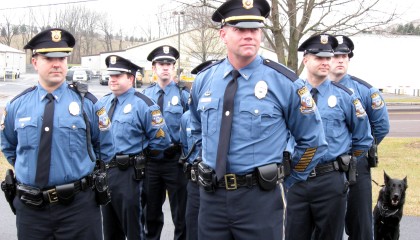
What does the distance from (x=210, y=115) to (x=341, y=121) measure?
192cm

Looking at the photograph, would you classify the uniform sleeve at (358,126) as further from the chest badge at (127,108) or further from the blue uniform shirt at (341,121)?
the chest badge at (127,108)

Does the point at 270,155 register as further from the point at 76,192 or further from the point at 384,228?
the point at 384,228

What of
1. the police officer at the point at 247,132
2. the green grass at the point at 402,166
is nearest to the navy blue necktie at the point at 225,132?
the police officer at the point at 247,132

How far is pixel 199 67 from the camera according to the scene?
634 centimetres

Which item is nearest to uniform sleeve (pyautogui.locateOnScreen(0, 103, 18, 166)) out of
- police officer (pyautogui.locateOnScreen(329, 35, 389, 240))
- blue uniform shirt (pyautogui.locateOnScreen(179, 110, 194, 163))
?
blue uniform shirt (pyautogui.locateOnScreen(179, 110, 194, 163))

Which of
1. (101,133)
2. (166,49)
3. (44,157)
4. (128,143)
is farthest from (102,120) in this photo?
(166,49)

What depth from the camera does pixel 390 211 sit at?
579 cm

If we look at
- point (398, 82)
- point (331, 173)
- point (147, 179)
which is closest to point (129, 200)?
point (147, 179)

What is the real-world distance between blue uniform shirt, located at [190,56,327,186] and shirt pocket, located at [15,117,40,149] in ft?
4.15

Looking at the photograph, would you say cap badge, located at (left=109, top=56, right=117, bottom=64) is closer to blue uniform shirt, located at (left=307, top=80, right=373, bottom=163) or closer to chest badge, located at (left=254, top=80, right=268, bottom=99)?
blue uniform shirt, located at (left=307, top=80, right=373, bottom=163)

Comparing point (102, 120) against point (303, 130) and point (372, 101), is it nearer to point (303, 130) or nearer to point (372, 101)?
point (303, 130)

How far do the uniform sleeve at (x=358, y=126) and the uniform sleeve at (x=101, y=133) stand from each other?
226 cm

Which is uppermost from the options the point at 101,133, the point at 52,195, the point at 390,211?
the point at 101,133

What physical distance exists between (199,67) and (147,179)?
146 cm
